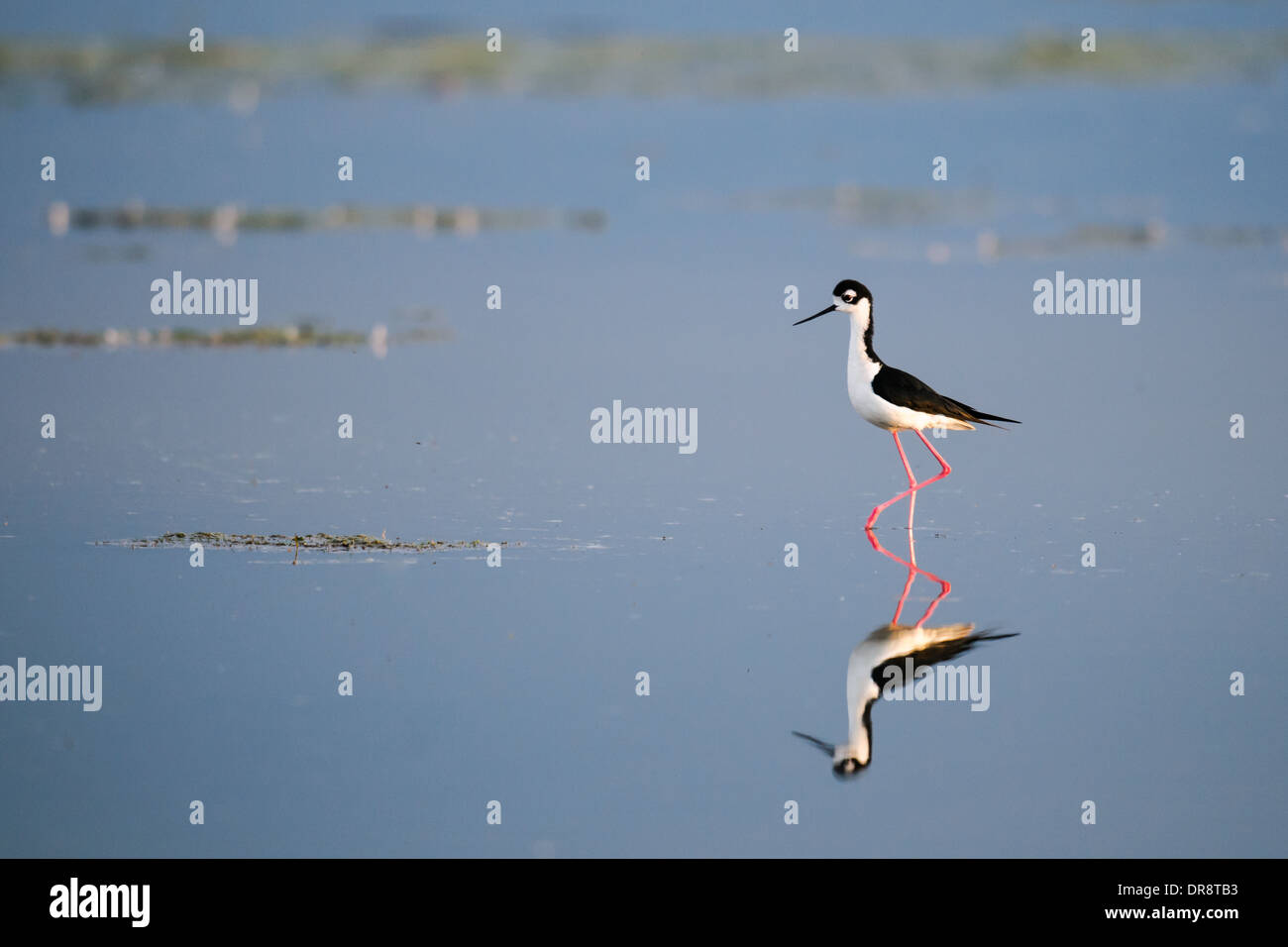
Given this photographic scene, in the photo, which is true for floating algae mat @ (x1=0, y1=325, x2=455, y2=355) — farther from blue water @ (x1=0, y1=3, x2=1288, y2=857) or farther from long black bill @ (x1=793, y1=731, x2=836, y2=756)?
long black bill @ (x1=793, y1=731, x2=836, y2=756)

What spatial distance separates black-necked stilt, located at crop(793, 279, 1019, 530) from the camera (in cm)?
1232

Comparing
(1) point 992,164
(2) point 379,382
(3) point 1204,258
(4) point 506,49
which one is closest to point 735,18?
(4) point 506,49

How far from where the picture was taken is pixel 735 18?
4247 cm

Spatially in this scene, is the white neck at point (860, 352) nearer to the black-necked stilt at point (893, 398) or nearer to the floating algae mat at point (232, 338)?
the black-necked stilt at point (893, 398)

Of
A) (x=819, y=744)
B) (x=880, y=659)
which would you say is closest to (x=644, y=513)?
(x=880, y=659)

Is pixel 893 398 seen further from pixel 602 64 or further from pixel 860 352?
pixel 602 64

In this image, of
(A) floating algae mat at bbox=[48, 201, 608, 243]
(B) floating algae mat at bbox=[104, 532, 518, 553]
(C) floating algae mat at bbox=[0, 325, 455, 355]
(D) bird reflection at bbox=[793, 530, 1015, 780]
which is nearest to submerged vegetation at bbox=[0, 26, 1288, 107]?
(A) floating algae mat at bbox=[48, 201, 608, 243]

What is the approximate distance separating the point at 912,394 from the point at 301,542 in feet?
14.2

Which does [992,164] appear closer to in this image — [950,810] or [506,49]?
[506,49]

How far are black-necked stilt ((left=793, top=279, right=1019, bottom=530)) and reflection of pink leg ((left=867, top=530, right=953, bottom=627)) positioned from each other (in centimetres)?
83

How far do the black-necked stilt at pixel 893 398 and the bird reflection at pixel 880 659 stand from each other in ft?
8.65

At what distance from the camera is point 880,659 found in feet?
28.3

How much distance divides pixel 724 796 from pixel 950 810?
0.91m

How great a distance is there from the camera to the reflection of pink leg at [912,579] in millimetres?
9461
